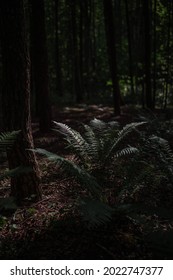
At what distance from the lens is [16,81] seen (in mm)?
5137

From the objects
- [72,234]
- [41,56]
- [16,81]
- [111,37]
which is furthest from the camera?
[111,37]

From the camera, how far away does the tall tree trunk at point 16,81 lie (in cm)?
503

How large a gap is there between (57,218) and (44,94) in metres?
6.38

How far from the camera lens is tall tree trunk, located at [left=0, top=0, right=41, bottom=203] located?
→ 503cm

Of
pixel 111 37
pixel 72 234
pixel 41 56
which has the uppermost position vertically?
pixel 111 37

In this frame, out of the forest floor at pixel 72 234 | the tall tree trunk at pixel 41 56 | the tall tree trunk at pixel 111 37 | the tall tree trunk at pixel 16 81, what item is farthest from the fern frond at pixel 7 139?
the tall tree trunk at pixel 111 37

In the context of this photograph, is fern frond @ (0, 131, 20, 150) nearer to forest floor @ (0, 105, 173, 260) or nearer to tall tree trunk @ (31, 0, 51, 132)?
forest floor @ (0, 105, 173, 260)

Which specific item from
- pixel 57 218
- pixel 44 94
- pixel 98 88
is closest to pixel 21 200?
pixel 57 218

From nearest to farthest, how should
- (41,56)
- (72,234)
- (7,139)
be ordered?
(72,234) < (7,139) < (41,56)

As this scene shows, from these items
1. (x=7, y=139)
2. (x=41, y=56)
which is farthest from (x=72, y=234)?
(x=41, y=56)

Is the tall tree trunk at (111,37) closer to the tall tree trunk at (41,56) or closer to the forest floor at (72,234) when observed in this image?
the tall tree trunk at (41,56)

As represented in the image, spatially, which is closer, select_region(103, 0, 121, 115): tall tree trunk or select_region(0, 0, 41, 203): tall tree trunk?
select_region(0, 0, 41, 203): tall tree trunk

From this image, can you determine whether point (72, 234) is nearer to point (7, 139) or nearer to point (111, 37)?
point (7, 139)

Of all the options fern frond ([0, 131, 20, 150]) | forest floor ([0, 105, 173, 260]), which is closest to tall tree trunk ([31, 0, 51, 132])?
forest floor ([0, 105, 173, 260])
